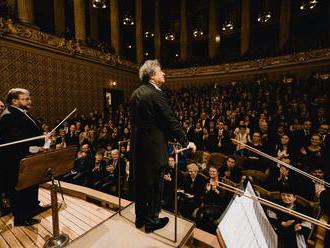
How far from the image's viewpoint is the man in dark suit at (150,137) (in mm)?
1592

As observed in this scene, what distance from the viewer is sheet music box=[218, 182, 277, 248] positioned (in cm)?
89

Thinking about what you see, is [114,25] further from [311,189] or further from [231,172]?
[311,189]

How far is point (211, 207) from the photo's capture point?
125 inches

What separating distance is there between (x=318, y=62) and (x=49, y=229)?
13.0 m

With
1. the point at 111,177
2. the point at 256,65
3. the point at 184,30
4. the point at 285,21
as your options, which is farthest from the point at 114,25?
the point at 111,177

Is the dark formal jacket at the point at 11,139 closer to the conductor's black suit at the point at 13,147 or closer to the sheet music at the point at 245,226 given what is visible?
the conductor's black suit at the point at 13,147

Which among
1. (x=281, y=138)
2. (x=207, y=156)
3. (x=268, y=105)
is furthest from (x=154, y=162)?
(x=268, y=105)

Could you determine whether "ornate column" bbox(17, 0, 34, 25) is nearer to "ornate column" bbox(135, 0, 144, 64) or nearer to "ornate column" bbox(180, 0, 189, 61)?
"ornate column" bbox(135, 0, 144, 64)

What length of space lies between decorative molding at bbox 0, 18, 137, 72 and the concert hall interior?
0.17 feet

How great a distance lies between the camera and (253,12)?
15.2 metres

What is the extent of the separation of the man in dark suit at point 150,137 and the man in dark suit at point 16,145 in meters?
1.21

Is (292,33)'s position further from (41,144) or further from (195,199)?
(41,144)

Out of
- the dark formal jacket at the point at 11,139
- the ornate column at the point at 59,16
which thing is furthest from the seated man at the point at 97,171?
the ornate column at the point at 59,16

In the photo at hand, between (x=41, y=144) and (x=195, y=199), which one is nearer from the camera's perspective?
(x=41, y=144)
